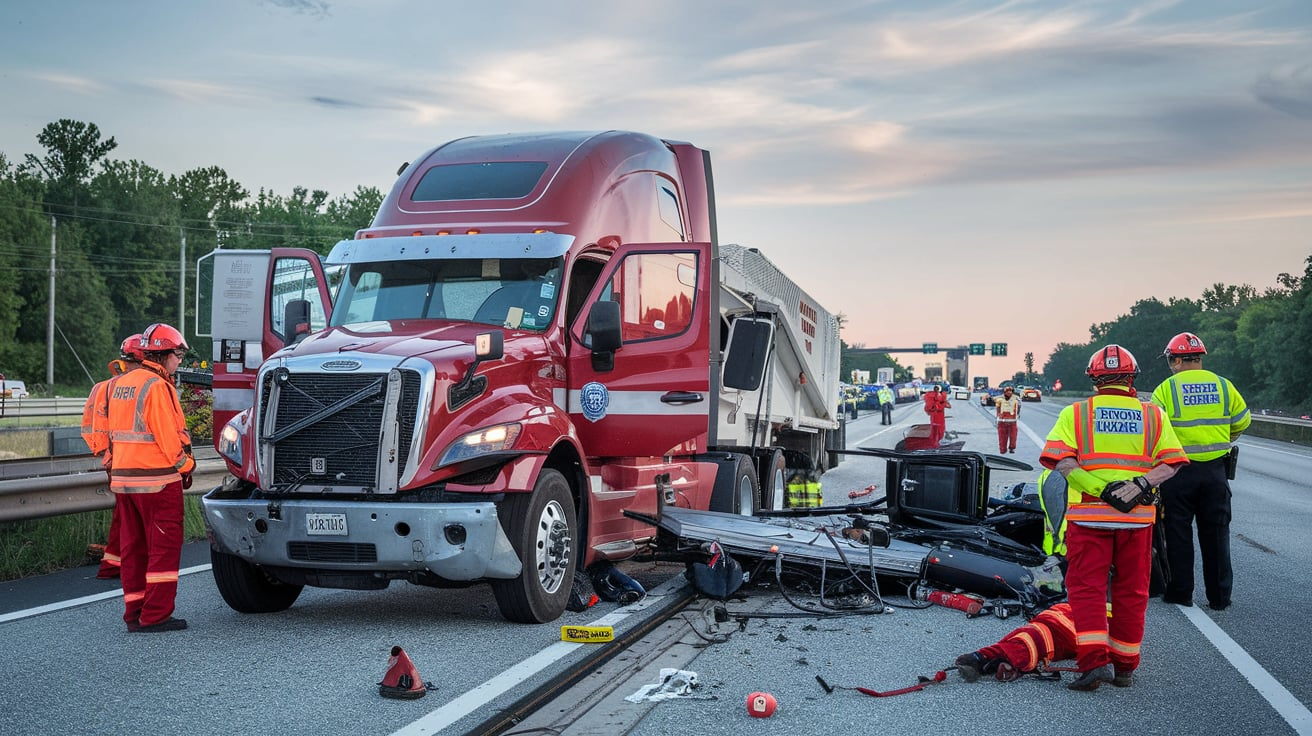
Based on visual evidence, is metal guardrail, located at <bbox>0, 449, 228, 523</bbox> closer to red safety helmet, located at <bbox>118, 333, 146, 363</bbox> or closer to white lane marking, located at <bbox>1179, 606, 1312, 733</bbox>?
red safety helmet, located at <bbox>118, 333, 146, 363</bbox>

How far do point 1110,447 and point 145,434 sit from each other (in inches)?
211

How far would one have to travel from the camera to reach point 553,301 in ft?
26.0

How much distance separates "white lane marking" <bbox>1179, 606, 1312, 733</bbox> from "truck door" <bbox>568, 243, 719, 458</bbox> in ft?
11.1

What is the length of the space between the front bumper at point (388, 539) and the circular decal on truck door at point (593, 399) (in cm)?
146

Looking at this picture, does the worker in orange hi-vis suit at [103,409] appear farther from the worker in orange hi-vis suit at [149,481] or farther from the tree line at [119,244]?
the tree line at [119,244]

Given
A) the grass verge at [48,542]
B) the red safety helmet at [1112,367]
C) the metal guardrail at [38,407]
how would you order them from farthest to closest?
the metal guardrail at [38,407] → the grass verge at [48,542] → the red safety helmet at [1112,367]

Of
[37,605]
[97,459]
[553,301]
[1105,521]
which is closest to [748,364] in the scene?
[553,301]

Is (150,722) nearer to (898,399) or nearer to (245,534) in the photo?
(245,534)

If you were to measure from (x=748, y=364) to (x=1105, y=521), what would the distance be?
4.12 metres

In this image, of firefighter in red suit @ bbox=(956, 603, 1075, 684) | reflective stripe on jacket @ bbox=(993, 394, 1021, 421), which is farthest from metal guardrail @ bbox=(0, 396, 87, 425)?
firefighter in red suit @ bbox=(956, 603, 1075, 684)

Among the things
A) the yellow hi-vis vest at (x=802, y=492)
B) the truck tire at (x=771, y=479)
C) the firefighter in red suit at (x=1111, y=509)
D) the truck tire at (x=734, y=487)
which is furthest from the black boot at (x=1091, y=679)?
the yellow hi-vis vest at (x=802, y=492)

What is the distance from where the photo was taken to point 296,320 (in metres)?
8.27

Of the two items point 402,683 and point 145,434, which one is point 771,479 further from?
point 402,683

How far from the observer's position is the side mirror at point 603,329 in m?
7.63
